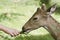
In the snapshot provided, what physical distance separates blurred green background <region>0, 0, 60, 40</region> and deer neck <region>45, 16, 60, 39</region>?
0.46m

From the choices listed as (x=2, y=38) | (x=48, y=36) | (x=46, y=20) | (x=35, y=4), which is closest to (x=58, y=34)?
(x=46, y=20)

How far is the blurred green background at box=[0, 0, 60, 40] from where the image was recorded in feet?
11.7

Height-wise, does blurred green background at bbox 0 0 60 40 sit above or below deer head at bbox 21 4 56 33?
below

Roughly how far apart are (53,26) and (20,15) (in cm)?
138

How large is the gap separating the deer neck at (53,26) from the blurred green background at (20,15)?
46cm

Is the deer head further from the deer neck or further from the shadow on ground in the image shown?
the shadow on ground

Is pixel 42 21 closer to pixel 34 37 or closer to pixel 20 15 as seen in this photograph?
pixel 34 37

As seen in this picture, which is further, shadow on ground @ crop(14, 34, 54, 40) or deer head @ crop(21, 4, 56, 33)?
shadow on ground @ crop(14, 34, 54, 40)

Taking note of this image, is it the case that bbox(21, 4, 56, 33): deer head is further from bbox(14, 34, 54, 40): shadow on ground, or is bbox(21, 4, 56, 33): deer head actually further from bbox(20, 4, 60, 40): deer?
bbox(14, 34, 54, 40): shadow on ground

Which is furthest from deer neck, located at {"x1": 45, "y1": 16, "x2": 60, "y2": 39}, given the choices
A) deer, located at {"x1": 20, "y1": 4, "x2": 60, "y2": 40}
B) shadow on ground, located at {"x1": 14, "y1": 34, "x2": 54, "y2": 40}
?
shadow on ground, located at {"x1": 14, "y1": 34, "x2": 54, "y2": 40}

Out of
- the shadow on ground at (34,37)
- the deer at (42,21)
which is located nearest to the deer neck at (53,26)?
the deer at (42,21)

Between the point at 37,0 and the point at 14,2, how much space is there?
50 centimetres

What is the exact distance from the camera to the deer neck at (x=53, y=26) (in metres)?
3.03

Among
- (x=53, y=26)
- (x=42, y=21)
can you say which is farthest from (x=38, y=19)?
(x=53, y=26)
